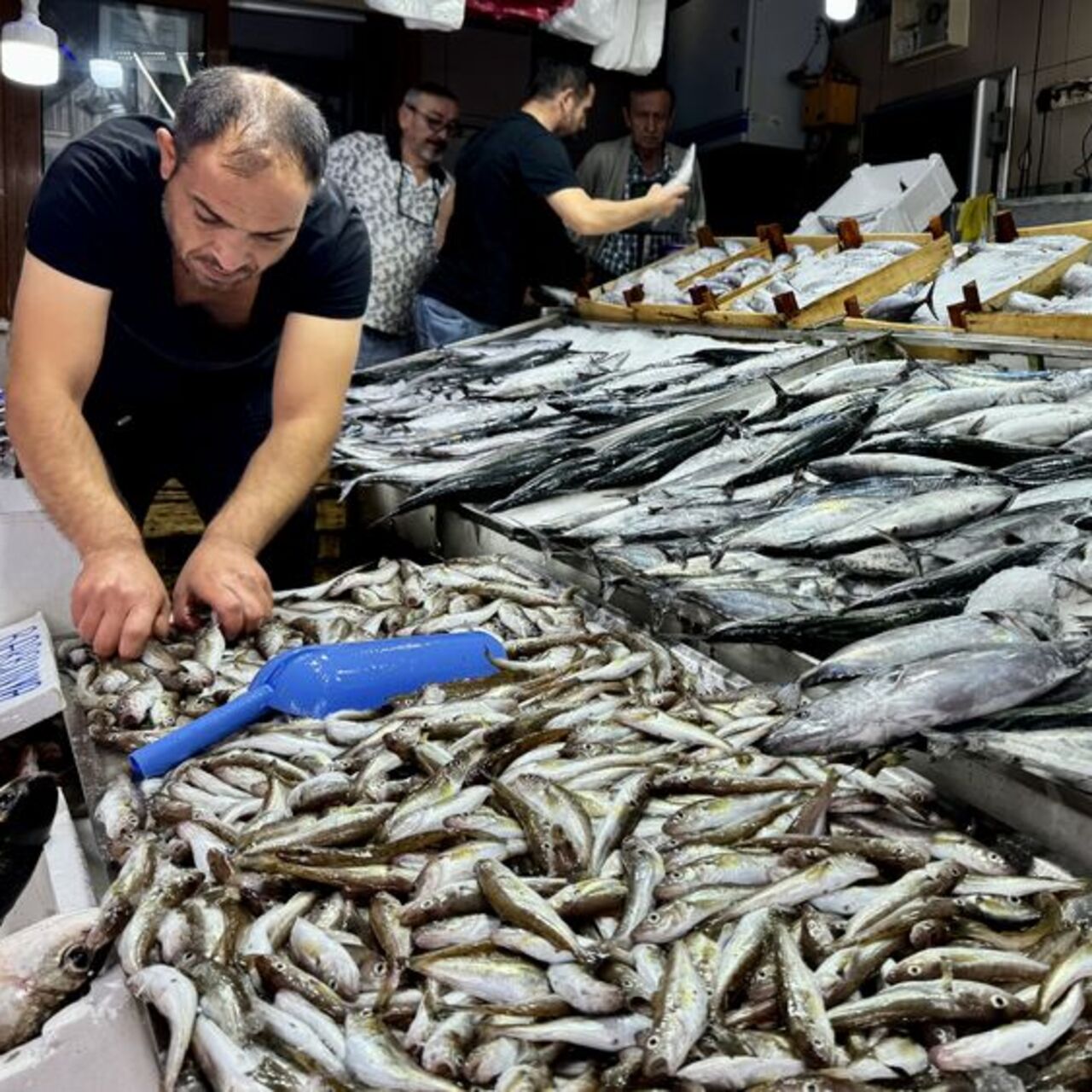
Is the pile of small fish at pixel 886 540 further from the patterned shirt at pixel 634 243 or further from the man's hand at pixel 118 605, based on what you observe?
the patterned shirt at pixel 634 243

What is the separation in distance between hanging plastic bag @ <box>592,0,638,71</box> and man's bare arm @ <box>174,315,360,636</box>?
508cm

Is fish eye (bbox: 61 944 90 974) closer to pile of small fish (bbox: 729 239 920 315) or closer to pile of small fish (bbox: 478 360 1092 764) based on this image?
pile of small fish (bbox: 478 360 1092 764)

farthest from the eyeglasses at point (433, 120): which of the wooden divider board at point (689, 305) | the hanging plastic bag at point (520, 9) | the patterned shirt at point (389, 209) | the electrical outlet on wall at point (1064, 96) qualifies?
the electrical outlet on wall at point (1064, 96)

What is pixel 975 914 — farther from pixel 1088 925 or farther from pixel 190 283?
pixel 190 283

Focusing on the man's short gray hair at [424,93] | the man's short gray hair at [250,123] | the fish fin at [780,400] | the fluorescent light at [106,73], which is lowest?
the fish fin at [780,400]

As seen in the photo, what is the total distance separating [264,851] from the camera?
5.15 feet

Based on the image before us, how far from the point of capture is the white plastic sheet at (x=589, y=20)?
7242 millimetres

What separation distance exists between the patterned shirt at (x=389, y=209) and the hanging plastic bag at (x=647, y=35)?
1966 mm

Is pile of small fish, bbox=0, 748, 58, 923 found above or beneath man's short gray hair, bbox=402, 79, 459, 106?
beneath

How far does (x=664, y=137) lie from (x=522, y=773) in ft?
22.9

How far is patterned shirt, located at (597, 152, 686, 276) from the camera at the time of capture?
7.82m

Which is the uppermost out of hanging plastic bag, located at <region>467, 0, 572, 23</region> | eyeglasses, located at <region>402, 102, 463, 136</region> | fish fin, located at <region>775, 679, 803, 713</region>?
hanging plastic bag, located at <region>467, 0, 572, 23</region>

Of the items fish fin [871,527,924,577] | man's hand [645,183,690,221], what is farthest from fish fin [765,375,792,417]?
man's hand [645,183,690,221]

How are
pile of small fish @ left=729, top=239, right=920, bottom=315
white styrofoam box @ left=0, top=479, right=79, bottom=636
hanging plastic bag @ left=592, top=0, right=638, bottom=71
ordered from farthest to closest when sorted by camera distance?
hanging plastic bag @ left=592, top=0, right=638, bottom=71 → pile of small fish @ left=729, top=239, right=920, bottom=315 → white styrofoam box @ left=0, top=479, right=79, bottom=636
